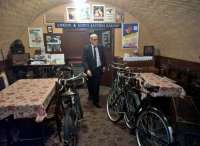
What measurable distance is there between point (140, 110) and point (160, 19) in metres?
2.79

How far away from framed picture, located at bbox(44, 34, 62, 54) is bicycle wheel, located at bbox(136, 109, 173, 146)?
374cm

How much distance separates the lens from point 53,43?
5.48 meters

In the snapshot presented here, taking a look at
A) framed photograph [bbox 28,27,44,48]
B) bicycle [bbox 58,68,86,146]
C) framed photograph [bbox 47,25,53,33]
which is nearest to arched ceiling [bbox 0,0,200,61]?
framed photograph [bbox 28,27,44,48]

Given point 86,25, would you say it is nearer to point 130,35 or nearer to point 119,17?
point 119,17

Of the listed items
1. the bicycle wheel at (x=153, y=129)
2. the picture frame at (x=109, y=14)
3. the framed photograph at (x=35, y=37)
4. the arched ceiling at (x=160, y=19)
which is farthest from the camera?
the picture frame at (x=109, y=14)

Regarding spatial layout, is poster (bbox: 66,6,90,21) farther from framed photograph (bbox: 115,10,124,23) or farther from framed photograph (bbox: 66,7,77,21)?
framed photograph (bbox: 115,10,124,23)

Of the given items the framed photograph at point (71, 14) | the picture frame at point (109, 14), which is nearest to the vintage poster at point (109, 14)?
the picture frame at point (109, 14)

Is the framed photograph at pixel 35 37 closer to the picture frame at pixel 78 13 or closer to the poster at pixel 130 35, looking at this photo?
the picture frame at pixel 78 13

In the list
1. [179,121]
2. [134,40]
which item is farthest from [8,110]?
[134,40]

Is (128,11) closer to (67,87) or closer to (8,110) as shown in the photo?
(67,87)

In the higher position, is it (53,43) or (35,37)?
(35,37)

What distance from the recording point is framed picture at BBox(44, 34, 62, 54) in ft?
17.8

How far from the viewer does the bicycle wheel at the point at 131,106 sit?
2879 millimetres

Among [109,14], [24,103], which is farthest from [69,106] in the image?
[109,14]
